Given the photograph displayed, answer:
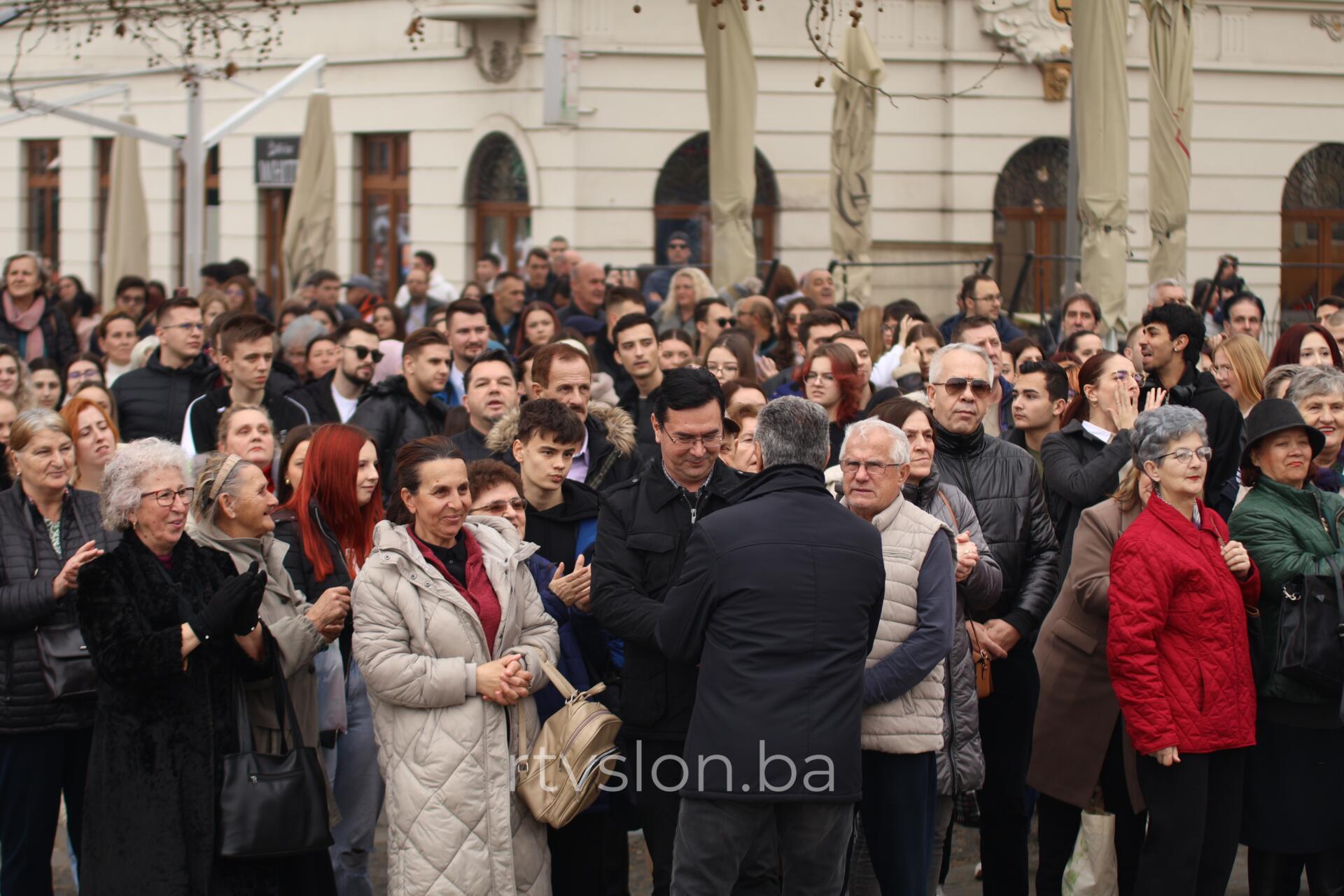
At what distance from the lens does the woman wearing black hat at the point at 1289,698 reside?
6.32m

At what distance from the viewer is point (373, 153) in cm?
2392

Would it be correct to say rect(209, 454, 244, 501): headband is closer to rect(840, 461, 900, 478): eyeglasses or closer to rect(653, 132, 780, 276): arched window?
rect(840, 461, 900, 478): eyeglasses

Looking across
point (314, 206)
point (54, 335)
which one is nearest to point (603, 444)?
point (54, 335)

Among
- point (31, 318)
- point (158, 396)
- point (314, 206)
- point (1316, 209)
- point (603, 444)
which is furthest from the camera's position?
point (1316, 209)

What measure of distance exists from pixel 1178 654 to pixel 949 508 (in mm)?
955

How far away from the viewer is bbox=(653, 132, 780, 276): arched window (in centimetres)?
2153

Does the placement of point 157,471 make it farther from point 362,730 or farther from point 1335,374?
point 1335,374

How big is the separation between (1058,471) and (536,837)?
2698 mm

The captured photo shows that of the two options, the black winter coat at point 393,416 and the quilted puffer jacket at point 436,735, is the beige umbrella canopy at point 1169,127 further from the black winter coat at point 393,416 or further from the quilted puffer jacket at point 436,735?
the quilted puffer jacket at point 436,735

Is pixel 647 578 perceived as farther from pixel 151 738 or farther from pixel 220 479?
pixel 151 738

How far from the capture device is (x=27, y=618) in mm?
5996

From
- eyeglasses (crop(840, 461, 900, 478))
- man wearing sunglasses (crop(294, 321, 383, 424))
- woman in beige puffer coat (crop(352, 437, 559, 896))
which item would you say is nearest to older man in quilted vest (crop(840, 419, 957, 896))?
eyeglasses (crop(840, 461, 900, 478))

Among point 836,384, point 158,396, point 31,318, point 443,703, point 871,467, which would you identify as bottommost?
point 443,703

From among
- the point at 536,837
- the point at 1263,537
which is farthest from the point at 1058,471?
the point at 536,837
